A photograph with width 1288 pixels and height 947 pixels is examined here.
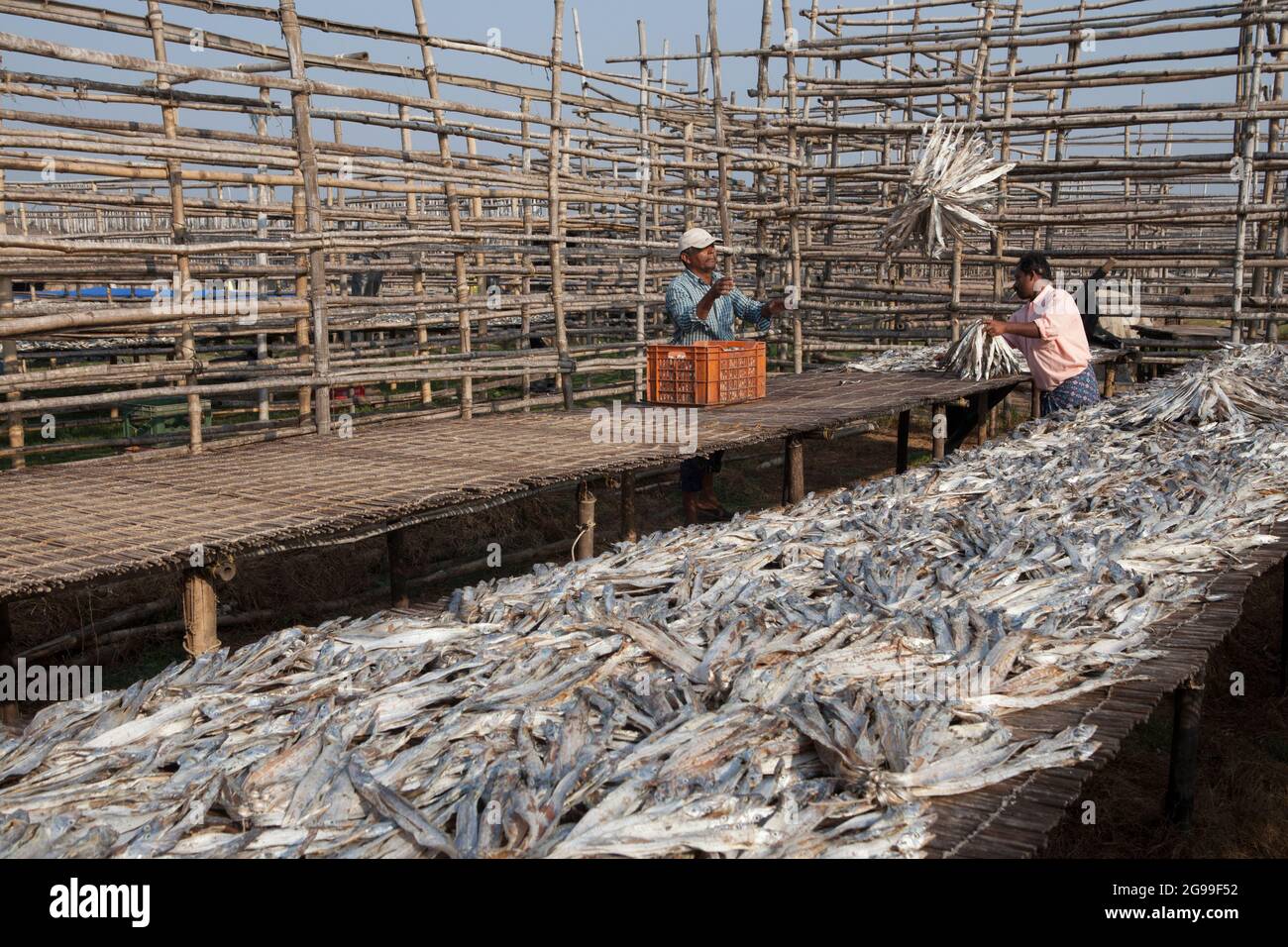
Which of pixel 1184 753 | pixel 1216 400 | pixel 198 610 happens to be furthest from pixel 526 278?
pixel 1184 753

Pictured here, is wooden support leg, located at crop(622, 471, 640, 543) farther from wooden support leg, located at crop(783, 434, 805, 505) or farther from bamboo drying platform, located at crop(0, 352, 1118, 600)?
wooden support leg, located at crop(783, 434, 805, 505)

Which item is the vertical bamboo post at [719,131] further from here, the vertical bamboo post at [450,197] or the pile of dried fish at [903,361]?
the vertical bamboo post at [450,197]

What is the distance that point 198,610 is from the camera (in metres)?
3.80

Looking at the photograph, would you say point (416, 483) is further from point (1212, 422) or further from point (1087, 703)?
point (1212, 422)

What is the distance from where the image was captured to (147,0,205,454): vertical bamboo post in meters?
5.74

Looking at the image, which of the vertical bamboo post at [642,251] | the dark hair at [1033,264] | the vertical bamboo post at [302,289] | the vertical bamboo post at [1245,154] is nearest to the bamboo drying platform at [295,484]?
the vertical bamboo post at [302,289]

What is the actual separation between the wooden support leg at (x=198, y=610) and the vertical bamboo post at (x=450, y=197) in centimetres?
367

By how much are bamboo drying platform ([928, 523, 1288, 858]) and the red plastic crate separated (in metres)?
3.48

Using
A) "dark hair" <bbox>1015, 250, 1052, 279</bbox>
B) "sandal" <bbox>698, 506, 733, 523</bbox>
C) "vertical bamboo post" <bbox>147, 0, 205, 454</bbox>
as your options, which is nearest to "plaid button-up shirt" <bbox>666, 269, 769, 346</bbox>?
"sandal" <bbox>698, 506, 733, 523</bbox>

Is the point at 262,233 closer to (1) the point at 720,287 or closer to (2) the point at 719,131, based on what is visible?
(2) the point at 719,131

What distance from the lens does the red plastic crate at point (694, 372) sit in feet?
22.1

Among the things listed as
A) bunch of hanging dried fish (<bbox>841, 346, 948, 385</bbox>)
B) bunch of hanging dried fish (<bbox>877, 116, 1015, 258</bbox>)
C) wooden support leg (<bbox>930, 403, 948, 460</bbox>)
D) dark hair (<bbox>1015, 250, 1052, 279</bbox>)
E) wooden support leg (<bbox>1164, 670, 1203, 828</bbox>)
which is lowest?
wooden support leg (<bbox>1164, 670, 1203, 828</bbox>)

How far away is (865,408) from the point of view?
688 centimetres

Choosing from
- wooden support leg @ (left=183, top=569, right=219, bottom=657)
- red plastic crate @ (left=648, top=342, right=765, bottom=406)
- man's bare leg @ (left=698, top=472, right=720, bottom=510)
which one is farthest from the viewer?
man's bare leg @ (left=698, top=472, right=720, bottom=510)
